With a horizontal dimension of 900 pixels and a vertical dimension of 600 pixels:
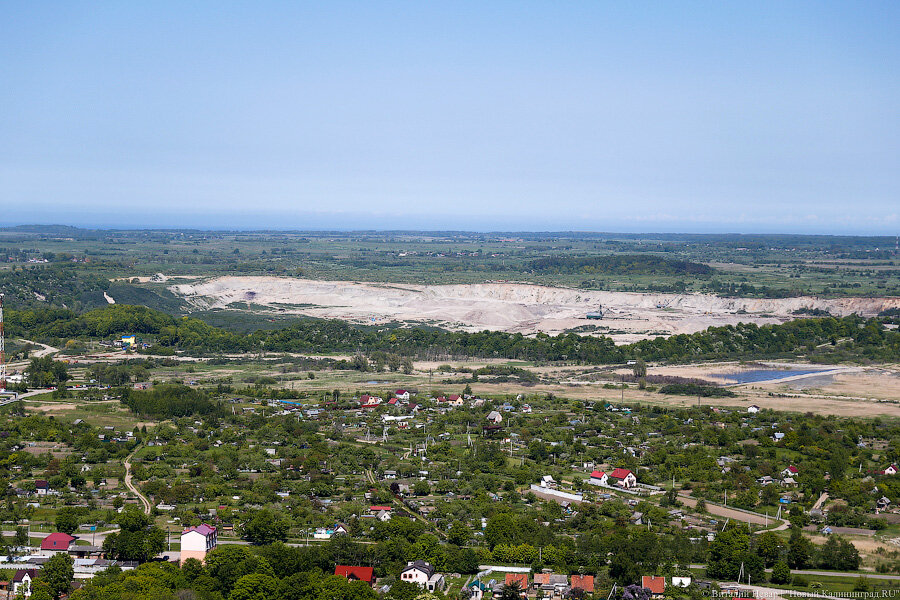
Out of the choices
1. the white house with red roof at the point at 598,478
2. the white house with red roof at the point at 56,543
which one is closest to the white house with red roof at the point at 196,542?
the white house with red roof at the point at 56,543

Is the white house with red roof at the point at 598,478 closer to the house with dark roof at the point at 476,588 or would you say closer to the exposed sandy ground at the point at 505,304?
the house with dark roof at the point at 476,588

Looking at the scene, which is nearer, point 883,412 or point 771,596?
point 771,596

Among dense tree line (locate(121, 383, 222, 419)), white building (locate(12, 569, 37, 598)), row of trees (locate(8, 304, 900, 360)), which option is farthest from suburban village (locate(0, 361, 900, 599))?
row of trees (locate(8, 304, 900, 360))

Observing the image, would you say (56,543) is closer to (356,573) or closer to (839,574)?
(356,573)

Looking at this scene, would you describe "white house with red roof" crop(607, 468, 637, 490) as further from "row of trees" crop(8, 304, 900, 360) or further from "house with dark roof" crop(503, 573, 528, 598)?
"row of trees" crop(8, 304, 900, 360)

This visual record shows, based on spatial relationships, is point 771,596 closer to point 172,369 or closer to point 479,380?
point 479,380

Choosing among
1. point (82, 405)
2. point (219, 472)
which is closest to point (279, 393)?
point (82, 405)
